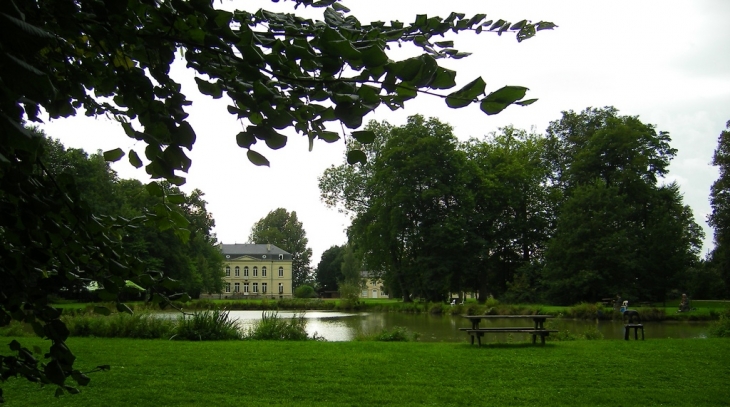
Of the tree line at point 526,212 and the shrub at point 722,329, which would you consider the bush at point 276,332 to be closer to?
the shrub at point 722,329

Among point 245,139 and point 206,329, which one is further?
point 206,329

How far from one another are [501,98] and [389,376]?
645 centimetres

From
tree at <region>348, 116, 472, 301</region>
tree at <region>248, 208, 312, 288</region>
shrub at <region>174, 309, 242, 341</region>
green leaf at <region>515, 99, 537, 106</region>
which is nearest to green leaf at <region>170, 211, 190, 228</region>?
green leaf at <region>515, 99, 537, 106</region>

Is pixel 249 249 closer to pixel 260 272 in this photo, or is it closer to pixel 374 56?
pixel 260 272

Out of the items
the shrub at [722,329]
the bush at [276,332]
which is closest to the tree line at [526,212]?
the shrub at [722,329]

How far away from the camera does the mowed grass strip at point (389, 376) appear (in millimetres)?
5805

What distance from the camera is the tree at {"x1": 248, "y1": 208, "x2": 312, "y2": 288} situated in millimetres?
85500

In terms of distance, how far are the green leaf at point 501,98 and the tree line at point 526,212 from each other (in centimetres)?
3150

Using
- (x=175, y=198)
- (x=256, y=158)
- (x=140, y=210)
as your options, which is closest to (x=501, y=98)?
(x=256, y=158)

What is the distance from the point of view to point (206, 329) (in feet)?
39.9

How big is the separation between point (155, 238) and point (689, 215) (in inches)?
1487

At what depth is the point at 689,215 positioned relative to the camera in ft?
122

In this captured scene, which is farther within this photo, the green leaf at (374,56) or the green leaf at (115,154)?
the green leaf at (115,154)

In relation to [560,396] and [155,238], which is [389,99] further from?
[155,238]
